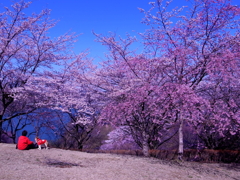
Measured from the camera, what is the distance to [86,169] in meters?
6.12

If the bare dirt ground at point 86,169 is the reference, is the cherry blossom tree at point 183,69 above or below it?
above

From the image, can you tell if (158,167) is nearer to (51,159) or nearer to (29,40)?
(51,159)

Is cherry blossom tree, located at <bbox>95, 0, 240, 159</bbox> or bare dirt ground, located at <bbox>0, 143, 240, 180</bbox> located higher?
cherry blossom tree, located at <bbox>95, 0, 240, 159</bbox>

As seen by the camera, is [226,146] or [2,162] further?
[226,146]

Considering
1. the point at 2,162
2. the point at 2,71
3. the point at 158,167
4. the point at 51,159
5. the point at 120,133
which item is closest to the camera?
the point at 2,162

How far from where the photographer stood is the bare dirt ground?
209 inches

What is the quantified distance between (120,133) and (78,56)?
563cm

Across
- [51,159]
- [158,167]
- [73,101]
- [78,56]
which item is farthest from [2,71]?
[158,167]

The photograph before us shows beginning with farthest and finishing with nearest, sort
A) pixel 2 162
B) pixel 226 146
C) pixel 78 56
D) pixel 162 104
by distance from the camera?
1. pixel 78 56
2. pixel 226 146
3. pixel 162 104
4. pixel 2 162

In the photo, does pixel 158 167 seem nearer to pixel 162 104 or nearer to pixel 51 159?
pixel 162 104

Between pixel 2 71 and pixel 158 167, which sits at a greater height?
pixel 2 71

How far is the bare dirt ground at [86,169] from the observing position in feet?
17.4

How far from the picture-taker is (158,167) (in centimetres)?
691

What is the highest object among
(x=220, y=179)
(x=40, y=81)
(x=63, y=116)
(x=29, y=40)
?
(x=29, y=40)
